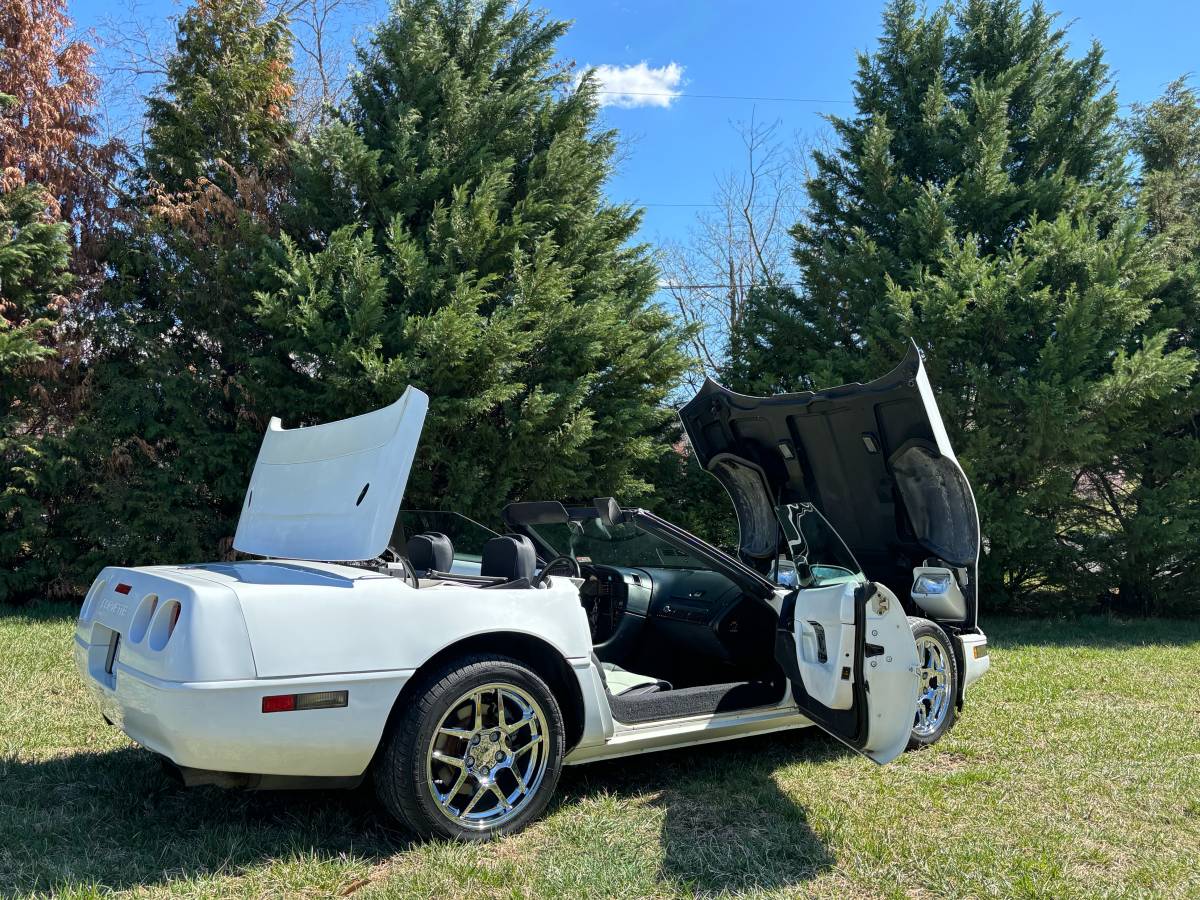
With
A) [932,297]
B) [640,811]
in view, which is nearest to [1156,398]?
[932,297]

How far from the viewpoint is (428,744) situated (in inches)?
124

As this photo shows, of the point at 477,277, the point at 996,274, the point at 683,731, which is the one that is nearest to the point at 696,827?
the point at 683,731

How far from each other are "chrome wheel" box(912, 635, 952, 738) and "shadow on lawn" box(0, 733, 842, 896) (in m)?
0.91

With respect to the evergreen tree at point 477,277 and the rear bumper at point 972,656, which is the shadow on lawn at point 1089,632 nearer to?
the rear bumper at point 972,656

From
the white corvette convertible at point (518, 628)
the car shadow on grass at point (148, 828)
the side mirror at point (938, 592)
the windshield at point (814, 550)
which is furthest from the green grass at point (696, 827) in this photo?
the windshield at point (814, 550)

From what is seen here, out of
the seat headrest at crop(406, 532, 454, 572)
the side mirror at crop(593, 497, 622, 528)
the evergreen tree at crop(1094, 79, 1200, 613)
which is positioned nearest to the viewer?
the side mirror at crop(593, 497, 622, 528)

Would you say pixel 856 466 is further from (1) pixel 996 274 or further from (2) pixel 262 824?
(1) pixel 996 274

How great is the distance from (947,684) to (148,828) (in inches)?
151

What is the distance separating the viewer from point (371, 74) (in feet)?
33.4

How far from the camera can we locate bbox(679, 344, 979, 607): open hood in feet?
14.4

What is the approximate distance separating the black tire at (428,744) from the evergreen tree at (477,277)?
533 cm

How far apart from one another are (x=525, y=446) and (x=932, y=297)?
460 centimetres

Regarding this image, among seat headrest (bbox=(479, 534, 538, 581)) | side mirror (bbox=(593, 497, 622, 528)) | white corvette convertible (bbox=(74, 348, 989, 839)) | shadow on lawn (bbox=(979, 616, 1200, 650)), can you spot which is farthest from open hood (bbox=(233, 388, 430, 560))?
shadow on lawn (bbox=(979, 616, 1200, 650))

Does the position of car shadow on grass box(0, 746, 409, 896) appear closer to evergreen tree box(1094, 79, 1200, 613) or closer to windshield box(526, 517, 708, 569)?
windshield box(526, 517, 708, 569)
